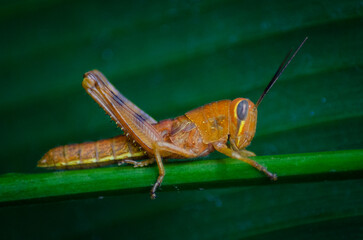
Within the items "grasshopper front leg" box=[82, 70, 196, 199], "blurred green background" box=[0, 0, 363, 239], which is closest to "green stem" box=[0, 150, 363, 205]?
"blurred green background" box=[0, 0, 363, 239]

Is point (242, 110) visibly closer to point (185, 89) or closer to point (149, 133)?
point (185, 89)

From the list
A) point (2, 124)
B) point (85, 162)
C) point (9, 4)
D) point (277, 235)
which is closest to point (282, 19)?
point (277, 235)

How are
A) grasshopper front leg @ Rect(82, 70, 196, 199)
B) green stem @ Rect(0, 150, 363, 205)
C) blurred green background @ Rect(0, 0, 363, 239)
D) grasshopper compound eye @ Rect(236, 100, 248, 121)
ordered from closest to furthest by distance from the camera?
green stem @ Rect(0, 150, 363, 205) < blurred green background @ Rect(0, 0, 363, 239) < grasshopper compound eye @ Rect(236, 100, 248, 121) < grasshopper front leg @ Rect(82, 70, 196, 199)

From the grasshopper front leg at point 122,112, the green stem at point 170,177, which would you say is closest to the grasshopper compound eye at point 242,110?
the grasshopper front leg at point 122,112

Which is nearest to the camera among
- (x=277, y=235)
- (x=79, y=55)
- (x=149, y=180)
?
(x=149, y=180)

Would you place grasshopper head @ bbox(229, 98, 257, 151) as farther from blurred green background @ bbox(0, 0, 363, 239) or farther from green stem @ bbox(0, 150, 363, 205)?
green stem @ bbox(0, 150, 363, 205)

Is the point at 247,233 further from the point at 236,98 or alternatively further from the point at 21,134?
the point at 21,134

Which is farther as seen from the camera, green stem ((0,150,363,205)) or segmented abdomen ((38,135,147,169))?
segmented abdomen ((38,135,147,169))
